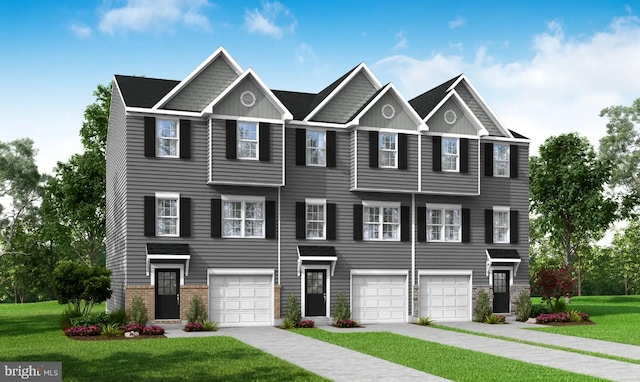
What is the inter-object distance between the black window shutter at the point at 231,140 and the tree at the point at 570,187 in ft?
99.2

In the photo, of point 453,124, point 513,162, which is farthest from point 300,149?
point 513,162

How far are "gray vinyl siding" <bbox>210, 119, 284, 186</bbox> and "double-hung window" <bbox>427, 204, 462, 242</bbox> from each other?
25.8 feet

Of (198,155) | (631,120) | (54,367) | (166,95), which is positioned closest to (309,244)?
(198,155)

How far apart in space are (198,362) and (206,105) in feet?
48.6

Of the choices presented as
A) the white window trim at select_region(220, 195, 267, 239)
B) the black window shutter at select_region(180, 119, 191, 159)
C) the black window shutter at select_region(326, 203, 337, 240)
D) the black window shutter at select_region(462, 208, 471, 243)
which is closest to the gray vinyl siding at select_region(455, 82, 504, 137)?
the black window shutter at select_region(462, 208, 471, 243)

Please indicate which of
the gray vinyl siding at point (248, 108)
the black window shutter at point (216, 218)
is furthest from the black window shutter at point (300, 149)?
the black window shutter at point (216, 218)

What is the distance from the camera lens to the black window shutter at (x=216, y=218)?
3053 centimetres

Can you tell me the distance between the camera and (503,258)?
3472 cm

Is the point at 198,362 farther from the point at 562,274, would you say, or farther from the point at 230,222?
the point at 562,274

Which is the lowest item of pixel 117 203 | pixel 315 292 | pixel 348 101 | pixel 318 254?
pixel 315 292

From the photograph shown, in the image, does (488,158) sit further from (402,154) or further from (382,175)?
(382,175)

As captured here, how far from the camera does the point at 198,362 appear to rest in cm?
1873

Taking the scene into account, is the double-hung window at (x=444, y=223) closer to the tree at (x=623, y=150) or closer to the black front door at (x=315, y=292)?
the black front door at (x=315, y=292)

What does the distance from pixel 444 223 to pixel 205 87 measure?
12.7 m
